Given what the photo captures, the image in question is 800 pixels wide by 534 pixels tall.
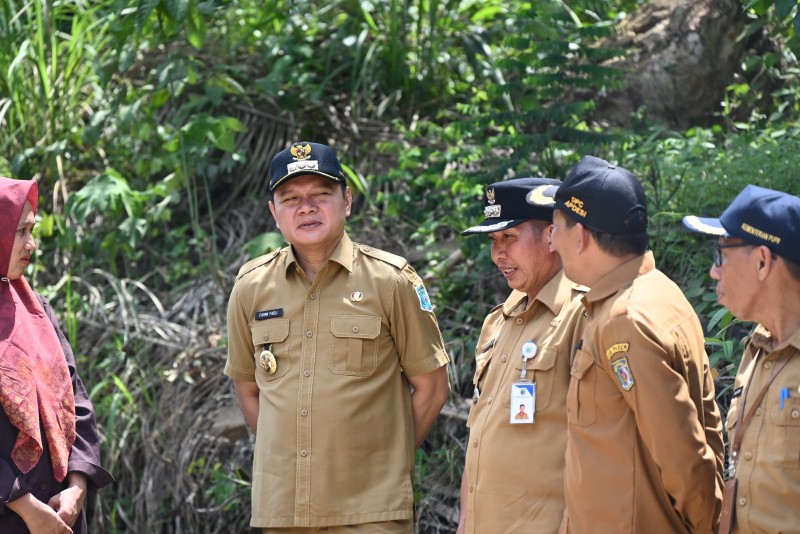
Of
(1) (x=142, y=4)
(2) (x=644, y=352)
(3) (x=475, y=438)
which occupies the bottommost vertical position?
(3) (x=475, y=438)

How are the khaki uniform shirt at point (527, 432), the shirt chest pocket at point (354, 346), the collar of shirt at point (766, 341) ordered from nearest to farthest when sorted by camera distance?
1. the collar of shirt at point (766, 341)
2. the khaki uniform shirt at point (527, 432)
3. the shirt chest pocket at point (354, 346)

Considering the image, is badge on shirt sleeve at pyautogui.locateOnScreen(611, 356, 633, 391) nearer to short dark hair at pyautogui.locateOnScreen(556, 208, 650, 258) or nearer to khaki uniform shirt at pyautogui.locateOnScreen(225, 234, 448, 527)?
short dark hair at pyautogui.locateOnScreen(556, 208, 650, 258)

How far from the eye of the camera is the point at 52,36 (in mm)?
6859

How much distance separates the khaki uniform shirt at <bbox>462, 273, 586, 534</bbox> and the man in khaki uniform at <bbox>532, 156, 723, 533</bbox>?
0.63 feet

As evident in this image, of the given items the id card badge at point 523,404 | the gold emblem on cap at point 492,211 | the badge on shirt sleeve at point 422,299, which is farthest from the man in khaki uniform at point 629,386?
the badge on shirt sleeve at point 422,299

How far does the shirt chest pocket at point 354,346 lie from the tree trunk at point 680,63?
344cm

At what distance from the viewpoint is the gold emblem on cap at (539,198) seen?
11.3 ft

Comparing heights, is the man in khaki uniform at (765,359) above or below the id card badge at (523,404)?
above

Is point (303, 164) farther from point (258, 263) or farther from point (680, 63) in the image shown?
point (680, 63)

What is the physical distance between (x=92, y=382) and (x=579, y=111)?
123 inches

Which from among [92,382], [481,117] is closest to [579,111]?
[481,117]

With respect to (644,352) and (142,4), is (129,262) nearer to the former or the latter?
(142,4)

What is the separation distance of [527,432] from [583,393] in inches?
13.8

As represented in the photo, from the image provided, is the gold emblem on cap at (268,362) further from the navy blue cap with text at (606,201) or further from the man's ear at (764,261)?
the man's ear at (764,261)
